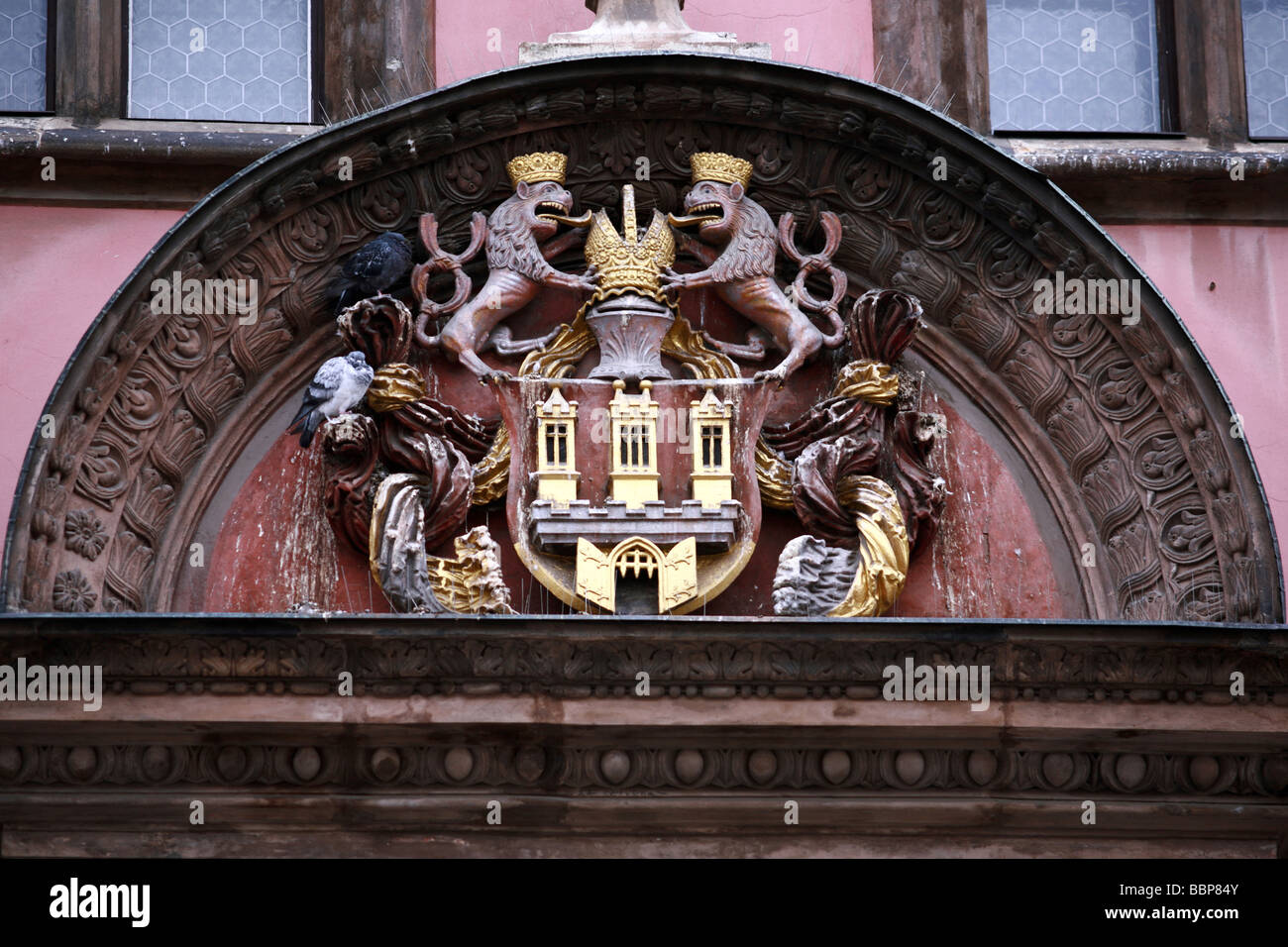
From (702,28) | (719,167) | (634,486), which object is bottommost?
(634,486)

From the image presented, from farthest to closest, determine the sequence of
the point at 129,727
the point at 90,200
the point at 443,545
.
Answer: the point at 90,200
the point at 443,545
the point at 129,727

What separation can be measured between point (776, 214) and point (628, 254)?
0.60m

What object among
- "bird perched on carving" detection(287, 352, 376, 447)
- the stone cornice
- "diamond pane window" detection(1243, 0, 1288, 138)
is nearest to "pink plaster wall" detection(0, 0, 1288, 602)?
"diamond pane window" detection(1243, 0, 1288, 138)

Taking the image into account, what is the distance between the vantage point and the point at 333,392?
9.27 metres

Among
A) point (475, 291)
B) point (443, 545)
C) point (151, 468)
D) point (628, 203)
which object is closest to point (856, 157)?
point (628, 203)

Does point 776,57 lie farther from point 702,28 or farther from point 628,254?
point 628,254

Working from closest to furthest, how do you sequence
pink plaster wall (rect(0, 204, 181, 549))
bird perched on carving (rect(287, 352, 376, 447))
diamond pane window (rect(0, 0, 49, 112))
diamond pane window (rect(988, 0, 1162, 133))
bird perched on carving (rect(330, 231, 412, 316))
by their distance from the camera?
1. bird perched on carving (rect(287, 352, 376, 447))
2. bird perched on carving (rect(330, 231, 412, 316))
3. pink plaster wall (rect(0, 204, 181, 549))
4. diamond pane window (rect(0, 0, 49, 112))
5. diamond pane window (rect(988, 0, 1162, 133))

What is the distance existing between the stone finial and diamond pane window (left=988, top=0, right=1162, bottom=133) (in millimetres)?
1228

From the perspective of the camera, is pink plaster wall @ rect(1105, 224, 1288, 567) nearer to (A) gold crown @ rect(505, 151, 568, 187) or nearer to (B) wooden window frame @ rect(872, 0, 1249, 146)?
(B) wooden window frame @ rect(872, 0, 1249, 146)

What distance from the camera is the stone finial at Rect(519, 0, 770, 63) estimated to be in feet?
32.5

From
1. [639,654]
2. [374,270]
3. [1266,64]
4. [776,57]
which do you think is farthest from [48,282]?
[1266,64]

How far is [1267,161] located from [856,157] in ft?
5.50

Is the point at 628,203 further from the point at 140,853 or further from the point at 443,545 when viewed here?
the point at 140,853

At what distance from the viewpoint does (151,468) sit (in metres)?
9.33
